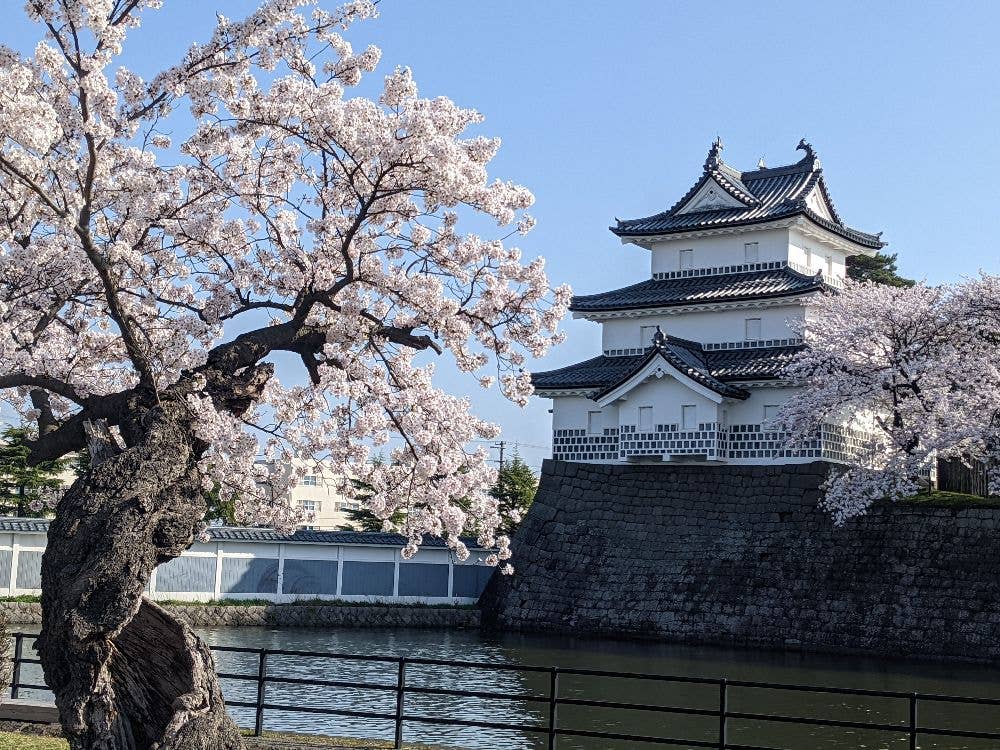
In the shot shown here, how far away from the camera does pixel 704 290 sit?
35438 mm

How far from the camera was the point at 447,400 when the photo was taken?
10.9 m

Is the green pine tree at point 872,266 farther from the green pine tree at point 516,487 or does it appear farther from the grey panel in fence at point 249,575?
the grey panel in fence at point 249,575

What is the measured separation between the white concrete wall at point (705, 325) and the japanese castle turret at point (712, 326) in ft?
0.13

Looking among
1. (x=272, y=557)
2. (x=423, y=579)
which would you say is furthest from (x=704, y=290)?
(x=272, y=557)

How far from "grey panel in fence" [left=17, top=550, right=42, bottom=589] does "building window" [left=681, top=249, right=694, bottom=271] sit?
69.2 feet

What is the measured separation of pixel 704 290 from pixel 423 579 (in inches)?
502

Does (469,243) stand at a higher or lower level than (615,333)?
lower

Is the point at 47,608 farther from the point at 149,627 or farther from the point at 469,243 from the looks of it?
the point at 469,243

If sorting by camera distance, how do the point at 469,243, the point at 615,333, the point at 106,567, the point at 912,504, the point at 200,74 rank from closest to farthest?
the point at 106,567 < the point at 200,74 < the point at 469,243 < the point at 912,504 < the point at 615,333

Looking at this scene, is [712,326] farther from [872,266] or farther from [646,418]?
[872,266]

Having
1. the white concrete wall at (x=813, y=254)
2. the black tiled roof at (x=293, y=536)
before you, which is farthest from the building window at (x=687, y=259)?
the black tiled roof at (x=293, y=536)

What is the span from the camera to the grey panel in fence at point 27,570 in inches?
1193

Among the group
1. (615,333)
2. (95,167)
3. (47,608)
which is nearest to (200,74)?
(95,167)

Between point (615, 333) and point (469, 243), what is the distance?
2729 cm
